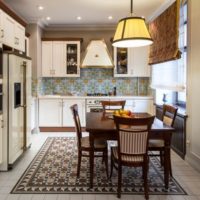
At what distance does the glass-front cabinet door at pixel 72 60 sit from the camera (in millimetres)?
6779

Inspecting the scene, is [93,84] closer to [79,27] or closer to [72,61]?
[72,61]

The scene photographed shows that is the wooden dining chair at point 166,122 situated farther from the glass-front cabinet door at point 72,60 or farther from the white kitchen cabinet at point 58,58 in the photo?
the white kitchen cabinet at point 58,58

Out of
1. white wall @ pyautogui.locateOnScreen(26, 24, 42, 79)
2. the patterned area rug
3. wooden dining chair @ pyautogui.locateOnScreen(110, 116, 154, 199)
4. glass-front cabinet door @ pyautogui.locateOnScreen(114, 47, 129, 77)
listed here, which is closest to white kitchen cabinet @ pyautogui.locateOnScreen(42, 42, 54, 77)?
white wall @ pyautogui.locateOnScreen(26, 24, 42, 79)

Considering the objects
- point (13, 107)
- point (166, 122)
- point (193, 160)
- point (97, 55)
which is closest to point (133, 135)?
point (166, 122)

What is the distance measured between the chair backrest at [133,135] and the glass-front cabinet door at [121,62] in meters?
4.04

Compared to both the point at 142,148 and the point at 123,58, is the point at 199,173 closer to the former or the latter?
the point at 142,148

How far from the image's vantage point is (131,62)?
6777 millimetres

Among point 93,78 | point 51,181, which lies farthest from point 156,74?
point 51,181

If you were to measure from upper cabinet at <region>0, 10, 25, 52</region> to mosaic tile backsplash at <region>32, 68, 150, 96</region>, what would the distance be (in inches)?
96.2

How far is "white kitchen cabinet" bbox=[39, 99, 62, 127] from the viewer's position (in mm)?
6500

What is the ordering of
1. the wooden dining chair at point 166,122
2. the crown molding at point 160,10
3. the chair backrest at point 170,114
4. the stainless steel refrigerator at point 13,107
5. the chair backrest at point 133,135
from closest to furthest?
the chair backrest at point 133,135, the wooden dining chair at point 166,122, the chair backrest at point 170,114, the stainless steel refrigerator at point 13,107, the crown molding at point 160,10

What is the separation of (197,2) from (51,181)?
326 cm

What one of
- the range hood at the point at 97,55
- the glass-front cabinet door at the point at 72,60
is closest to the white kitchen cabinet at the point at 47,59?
the glass-front cabinet door at the point at 72,60

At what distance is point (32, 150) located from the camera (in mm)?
4875
